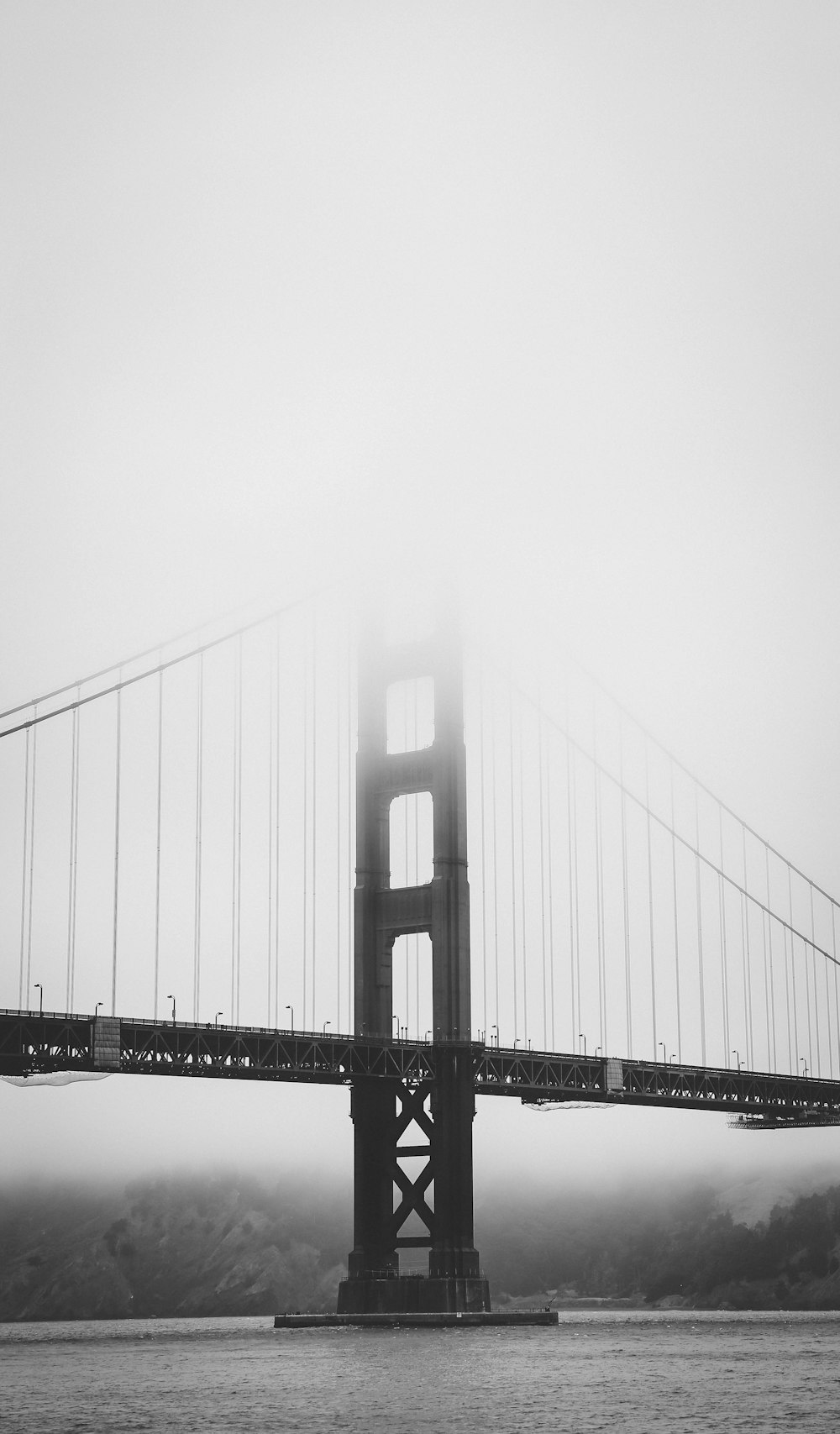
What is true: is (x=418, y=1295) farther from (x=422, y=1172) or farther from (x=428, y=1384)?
(x=428, y=1384)

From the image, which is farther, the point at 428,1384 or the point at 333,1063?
the point at 333,1063

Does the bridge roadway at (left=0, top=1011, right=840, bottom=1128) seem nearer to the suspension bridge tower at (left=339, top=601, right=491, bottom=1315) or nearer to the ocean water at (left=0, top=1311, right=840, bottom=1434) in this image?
the suspension bridge tower at (left=339, top=601, right=491, bottom=1315)

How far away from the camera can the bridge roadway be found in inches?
3396

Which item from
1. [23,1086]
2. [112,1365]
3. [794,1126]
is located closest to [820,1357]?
[112,1365]

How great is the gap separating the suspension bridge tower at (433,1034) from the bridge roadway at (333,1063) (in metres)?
1.23

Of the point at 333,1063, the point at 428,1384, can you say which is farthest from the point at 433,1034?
the point at 428,1384

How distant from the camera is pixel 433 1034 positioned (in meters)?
95.8

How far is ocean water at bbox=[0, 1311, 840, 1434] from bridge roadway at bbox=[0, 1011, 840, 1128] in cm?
1093

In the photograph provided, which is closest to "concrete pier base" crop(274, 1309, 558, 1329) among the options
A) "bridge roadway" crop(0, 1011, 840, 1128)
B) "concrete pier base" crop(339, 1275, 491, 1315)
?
"concrete pier base" crop(339, 1275, 491, 1315)

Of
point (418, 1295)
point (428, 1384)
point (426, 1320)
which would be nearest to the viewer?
point (428, 1384)

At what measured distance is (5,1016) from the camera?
85375 millimetres

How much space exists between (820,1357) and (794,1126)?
4674cm

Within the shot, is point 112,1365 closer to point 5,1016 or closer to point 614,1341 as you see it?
point 5,1016

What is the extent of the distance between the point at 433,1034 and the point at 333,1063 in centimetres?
446
